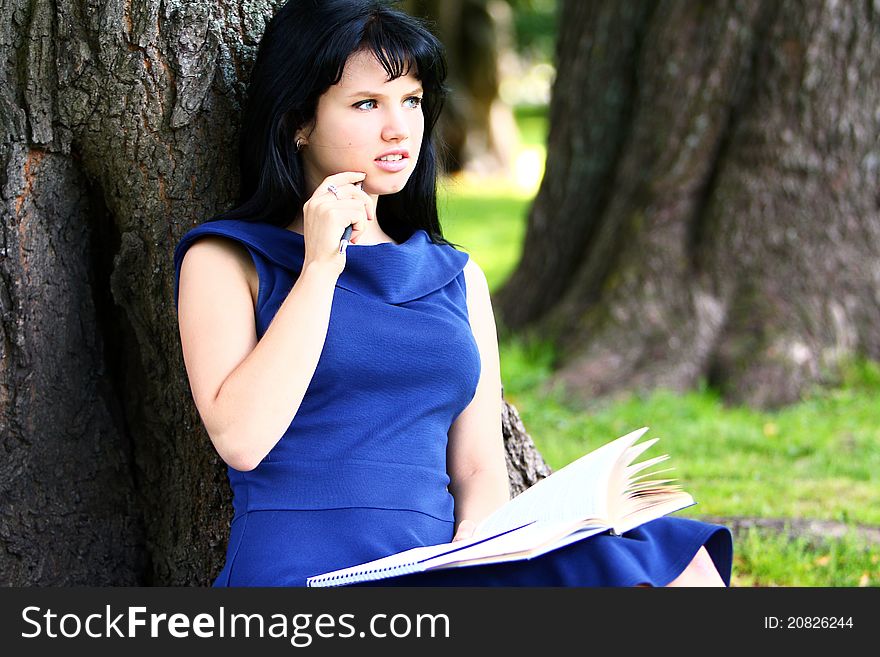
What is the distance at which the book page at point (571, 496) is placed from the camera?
6.86ft

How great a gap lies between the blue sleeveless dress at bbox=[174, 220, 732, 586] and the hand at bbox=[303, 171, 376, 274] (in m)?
0.15

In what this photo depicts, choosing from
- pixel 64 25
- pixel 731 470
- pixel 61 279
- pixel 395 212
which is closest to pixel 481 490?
pixel 395 212

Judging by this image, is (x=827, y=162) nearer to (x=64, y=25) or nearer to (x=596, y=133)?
(x=596, y=133)

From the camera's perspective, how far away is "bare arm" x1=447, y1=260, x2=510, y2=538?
2.54m

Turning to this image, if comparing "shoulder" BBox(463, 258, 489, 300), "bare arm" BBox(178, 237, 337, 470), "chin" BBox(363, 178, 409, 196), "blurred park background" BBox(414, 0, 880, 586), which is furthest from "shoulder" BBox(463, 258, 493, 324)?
"blurred park background" BBox(414, 0, 880, 586)

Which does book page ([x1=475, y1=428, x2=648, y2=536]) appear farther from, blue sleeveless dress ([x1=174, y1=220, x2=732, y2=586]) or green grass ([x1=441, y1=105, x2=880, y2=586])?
green grass ([x1=441, y1=105, x2=880, y2=586])

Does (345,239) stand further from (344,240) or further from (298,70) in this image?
(298,70)

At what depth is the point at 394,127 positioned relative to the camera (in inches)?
93.7

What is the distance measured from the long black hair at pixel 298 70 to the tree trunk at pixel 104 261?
0.14 m

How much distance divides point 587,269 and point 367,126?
332 cm

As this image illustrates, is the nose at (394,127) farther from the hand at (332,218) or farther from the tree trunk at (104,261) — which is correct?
the tree trunk at (104,261)

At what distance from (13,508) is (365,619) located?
1.02 m

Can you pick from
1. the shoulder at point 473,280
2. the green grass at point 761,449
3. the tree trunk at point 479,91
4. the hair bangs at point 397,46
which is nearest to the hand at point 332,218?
the hair bangs at point 397,46

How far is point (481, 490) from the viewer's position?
100 inches
